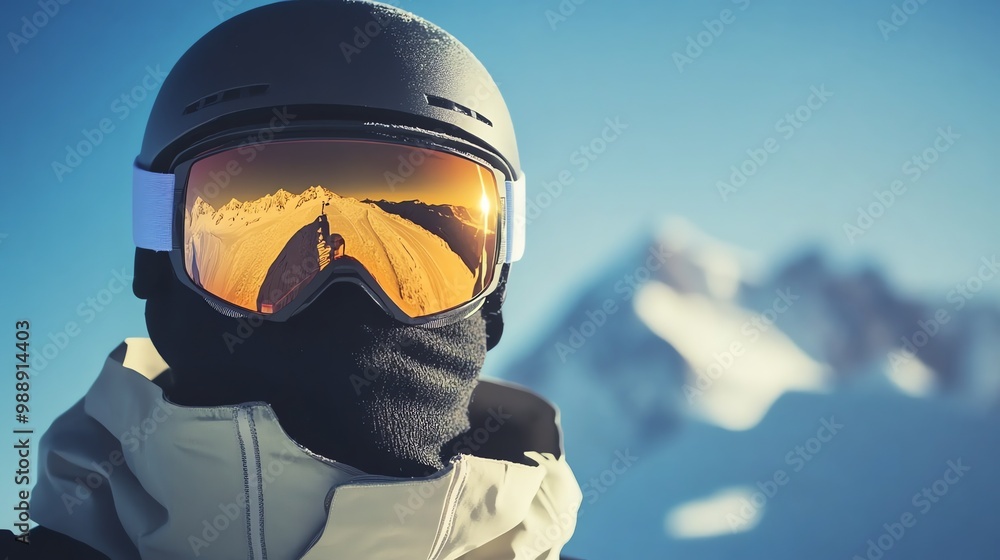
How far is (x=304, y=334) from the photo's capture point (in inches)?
62.8

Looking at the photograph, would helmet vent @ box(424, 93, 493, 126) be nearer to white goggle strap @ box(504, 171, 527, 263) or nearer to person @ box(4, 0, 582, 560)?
person @ box(4, 0, 582, 560)

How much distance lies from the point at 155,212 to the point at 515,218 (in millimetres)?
906

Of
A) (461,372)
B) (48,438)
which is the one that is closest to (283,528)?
(461,372)

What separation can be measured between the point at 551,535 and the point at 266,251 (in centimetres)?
99

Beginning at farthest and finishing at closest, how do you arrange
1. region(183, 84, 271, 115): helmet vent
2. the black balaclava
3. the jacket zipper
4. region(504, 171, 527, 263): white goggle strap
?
1. region(504, 171, 527, 263): white goggle strap
2. region(183, 84, 271, 115): helmet vent
3. the black balaclava
4. the jacket zipper

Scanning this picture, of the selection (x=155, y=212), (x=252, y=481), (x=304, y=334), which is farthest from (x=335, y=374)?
(x=155, y=212)

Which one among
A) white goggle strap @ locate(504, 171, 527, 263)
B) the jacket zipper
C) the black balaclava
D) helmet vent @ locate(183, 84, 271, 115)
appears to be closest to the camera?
the jacket zipper

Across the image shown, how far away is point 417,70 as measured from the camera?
1796mm

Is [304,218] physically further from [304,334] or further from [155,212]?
[155,212]

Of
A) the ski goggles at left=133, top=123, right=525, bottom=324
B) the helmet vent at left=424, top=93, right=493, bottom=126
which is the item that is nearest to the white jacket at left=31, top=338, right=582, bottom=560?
the ski goggles at left=133, top=123, right=525, bottom=324

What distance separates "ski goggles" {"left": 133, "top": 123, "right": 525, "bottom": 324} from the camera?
1616 mm

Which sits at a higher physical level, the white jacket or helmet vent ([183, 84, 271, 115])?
helmet vent ([183, 84, 271, 115])

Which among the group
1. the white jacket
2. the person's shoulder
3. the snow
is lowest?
the person's shoulder

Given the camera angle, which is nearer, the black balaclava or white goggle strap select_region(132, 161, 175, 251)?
the black balaclava
